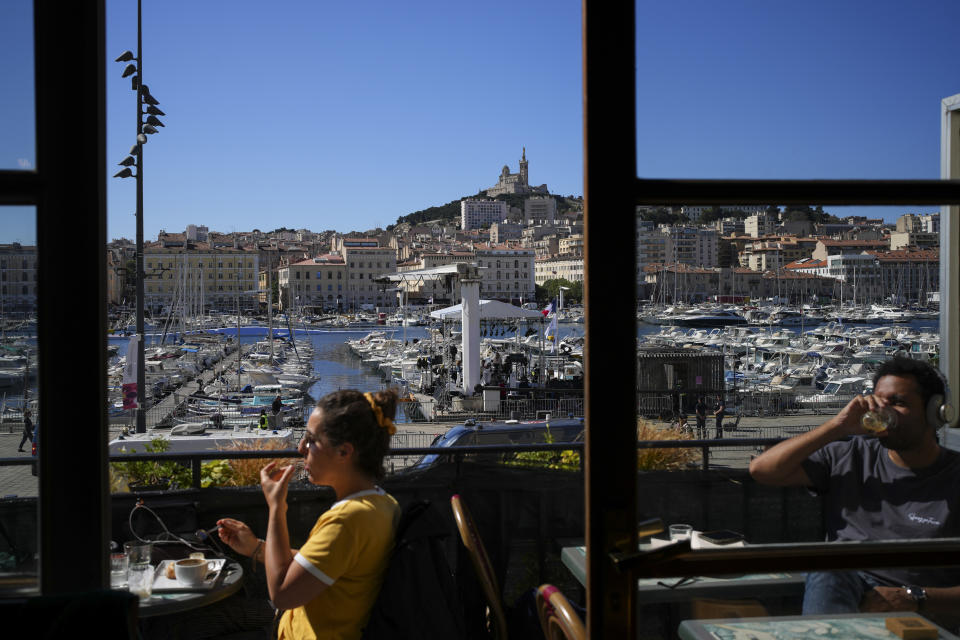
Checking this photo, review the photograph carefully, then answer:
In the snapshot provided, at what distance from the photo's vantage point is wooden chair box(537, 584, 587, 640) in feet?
3.88

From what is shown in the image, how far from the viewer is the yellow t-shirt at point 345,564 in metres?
1.60

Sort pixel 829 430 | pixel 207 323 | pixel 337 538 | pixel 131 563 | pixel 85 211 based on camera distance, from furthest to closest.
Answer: pixel 207 323, pixel 131 563, pixel 337 538, pixel 829 430, pixel 85 211

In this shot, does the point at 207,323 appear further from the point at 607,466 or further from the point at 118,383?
the point at 607,466

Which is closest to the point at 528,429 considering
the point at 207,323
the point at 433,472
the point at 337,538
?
the point at 433,472

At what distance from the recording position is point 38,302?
32.5 inches

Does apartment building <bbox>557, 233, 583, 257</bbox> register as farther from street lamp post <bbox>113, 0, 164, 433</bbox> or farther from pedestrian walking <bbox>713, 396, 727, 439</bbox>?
pedestrian walking <bbox>713, 396, 727, 439</bbox>

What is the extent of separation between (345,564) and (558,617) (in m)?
0.54

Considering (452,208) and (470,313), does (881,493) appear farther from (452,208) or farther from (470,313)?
(452,208)

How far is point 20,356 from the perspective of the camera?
32.9 inches

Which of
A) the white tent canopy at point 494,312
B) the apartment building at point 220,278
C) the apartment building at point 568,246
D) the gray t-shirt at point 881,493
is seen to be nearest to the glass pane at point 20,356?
the gray t-shirt at point 881,493

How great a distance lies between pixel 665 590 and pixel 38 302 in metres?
0.85

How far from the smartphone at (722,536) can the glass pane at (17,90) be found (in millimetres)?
974

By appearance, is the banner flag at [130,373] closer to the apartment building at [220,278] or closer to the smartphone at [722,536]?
the smartphone at [722,536]

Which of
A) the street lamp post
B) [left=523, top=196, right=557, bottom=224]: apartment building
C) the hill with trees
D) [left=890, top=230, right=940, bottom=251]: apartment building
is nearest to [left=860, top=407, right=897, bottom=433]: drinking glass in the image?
[left=890, top=230, right=940, bottom=251]: apartment building
